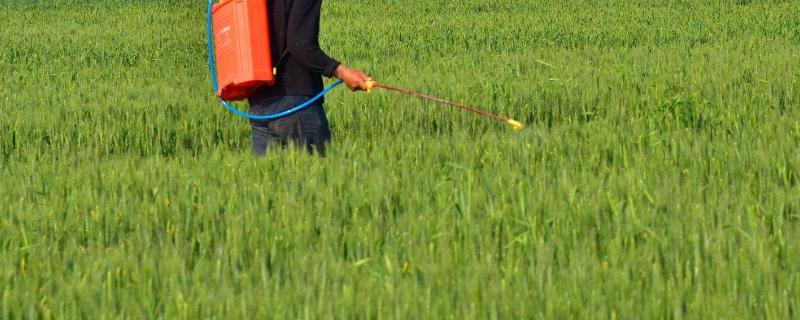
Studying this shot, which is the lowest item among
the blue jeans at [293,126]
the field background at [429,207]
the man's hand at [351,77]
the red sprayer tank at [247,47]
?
the field background at [429,207]

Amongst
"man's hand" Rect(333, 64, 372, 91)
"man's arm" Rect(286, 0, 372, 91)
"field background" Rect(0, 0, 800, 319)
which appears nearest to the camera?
"field background" Rect(0, 0, 800, 319)

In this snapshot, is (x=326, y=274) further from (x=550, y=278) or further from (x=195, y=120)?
(x=195, y=120)

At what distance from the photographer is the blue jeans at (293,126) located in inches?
213

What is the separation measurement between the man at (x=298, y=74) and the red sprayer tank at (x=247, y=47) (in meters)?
0.09

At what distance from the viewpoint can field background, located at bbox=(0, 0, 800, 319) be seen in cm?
318

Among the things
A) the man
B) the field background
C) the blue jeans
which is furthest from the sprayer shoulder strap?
the field background

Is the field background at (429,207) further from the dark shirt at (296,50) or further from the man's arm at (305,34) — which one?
the man's arm at (305,34)

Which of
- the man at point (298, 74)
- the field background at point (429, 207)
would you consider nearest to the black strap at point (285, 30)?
the man at point (298, 74)

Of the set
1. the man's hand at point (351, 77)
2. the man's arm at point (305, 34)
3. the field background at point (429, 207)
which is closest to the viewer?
the field background at point (429, 207)

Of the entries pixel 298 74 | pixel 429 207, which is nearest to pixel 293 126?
pixel 298 74

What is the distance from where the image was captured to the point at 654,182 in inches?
190

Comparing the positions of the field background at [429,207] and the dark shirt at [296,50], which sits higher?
the dark shirt at [296,50]

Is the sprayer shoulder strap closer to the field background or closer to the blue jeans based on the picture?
the blue jeans

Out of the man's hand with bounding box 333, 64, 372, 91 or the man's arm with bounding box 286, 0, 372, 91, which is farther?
the man's hand with bounding box 333, 64, 372, 91
